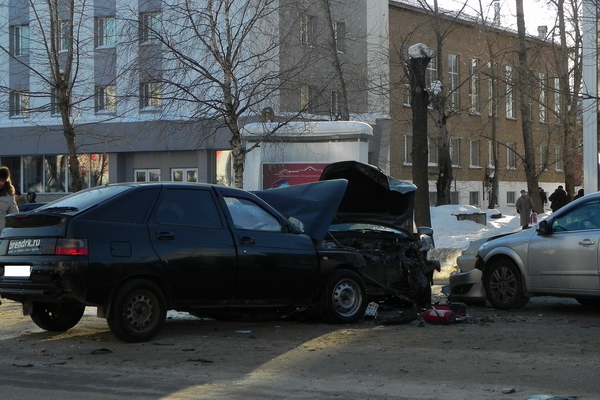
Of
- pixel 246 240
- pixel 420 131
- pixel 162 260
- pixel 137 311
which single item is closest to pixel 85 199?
pixel 162 260

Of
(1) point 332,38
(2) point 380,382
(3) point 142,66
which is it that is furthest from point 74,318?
(1) point 332,38

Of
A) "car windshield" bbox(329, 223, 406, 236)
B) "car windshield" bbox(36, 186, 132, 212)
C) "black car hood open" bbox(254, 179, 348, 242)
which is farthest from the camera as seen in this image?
"car windshield" bbox(329, 223, 406, 236)

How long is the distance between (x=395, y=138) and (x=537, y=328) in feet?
120

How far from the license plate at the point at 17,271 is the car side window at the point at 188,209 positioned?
1346mm

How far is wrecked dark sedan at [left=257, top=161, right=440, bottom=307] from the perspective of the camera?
10.9m

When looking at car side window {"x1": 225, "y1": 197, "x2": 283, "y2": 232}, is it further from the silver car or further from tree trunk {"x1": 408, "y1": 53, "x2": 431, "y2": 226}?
tree trunk {"x1": 408, "y1": 53, "x2": 431, "y2": 226}

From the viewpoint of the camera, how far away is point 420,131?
60.5 feet

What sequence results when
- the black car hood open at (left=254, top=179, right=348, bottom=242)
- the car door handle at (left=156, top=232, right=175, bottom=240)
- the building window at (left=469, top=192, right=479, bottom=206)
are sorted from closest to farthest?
1. the car door handle at (left=156, top=232, right=175, bottom=240)
2. the black car hood open at (left=254, top=179, right=348, bottom=242)
3. the building window at (left=469, top=192, right=479, bottom=206)

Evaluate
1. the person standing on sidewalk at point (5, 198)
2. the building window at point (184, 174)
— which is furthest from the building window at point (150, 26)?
the building window at point (184, 174)

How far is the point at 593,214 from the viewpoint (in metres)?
10.7

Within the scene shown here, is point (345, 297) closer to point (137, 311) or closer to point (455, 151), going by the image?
point (137, 311)

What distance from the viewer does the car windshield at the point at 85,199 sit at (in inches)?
336

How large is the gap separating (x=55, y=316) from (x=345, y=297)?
3234mm

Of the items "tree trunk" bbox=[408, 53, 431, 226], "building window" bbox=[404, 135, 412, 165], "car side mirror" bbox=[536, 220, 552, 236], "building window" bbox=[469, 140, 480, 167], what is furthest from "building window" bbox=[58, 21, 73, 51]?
"building window" bbox=[469, 140, 480, 167]
